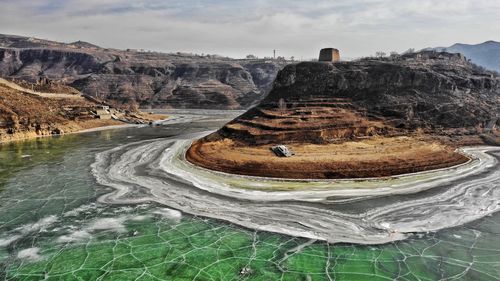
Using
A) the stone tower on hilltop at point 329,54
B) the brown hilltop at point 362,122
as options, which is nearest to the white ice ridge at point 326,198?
the brown hilltop at point 362,122

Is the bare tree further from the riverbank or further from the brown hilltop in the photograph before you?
the riverbank

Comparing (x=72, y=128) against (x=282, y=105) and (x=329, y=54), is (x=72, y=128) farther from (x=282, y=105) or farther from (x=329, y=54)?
(x=329, y=54)

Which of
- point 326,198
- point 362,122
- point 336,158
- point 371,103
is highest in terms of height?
point 371,103

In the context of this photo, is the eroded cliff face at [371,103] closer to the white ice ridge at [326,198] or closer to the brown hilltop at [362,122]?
the brown hilltop at [362,122]

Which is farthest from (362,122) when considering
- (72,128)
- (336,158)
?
(72,128)

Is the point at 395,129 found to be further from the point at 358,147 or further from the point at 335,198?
the point at 335,198
